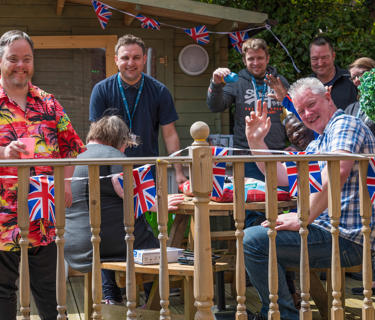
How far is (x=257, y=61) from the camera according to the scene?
499 centimetres

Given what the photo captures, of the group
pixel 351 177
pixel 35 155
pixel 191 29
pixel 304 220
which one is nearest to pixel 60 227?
pixel 35 155

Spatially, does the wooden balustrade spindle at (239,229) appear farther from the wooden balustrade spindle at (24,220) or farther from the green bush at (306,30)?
the green bush at (306,30)

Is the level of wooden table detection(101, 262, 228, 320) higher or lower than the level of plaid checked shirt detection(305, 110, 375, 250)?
lower

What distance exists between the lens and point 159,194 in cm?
260

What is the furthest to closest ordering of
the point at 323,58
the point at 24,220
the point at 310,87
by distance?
1. the point at 323,58
2. the point at 310,87
3. the point at 24,220

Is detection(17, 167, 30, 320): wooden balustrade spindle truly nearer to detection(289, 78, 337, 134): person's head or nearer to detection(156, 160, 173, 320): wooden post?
detection(156, 160, 173, 320): wooden post

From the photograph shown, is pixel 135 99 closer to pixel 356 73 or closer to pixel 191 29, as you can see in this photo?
pixel 356 73

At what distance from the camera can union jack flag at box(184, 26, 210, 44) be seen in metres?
6.50

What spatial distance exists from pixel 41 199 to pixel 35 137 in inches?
17.7

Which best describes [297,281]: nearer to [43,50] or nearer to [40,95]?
[40,95]

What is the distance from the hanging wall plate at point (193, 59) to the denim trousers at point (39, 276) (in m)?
4.13

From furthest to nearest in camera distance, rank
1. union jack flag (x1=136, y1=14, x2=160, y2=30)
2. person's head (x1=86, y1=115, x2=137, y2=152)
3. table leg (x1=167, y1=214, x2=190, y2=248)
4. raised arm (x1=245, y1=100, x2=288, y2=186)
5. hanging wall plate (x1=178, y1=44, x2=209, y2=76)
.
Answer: hanging wall plate (x1=178, y1=44, x2=209, y2=76), union jack flag (x1=136, y1=14, x2=160, y2=30), table leg (x1=167, y1=214, x2=190, y2=248), person's head (x1=86, y1=115, x2=137, y2=152), raised arm (x1=245, y1=100, x2=288, y2=186)

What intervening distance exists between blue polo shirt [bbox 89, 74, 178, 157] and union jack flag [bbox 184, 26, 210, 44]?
6.61 ft

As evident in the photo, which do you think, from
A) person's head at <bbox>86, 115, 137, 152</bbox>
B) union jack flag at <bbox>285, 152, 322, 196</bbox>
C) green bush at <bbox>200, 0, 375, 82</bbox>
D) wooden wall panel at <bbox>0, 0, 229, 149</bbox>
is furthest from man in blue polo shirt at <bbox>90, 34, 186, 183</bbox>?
green bush at <bbox>200, 0, 375, 82</bbox>
